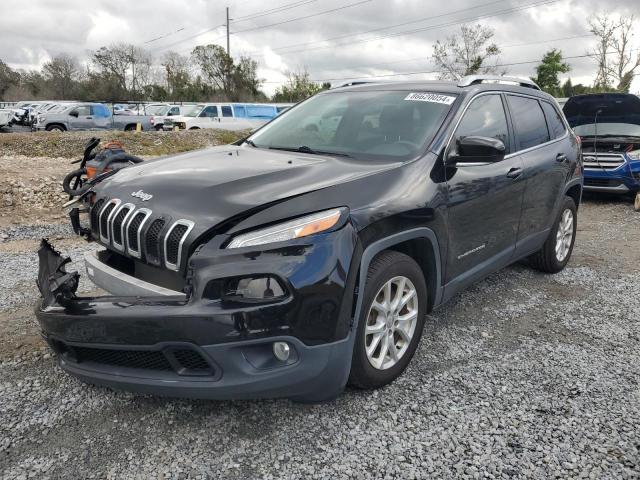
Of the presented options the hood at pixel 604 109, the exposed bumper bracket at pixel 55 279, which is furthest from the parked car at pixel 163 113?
the exposed bumper bracket at pixel 55 279

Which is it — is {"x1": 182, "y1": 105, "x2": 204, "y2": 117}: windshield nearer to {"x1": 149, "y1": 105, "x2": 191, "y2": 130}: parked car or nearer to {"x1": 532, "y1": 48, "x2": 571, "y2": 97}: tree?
{"x1": 149, "y1": 105, "x2": 191, "y2": 130}: parked car

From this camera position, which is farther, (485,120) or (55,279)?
(485,120)

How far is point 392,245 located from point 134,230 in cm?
131

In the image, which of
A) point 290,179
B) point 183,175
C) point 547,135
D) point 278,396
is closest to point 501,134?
point 547,135

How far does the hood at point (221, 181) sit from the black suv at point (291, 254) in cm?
1

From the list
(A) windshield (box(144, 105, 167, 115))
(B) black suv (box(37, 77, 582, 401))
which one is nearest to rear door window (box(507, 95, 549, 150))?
(B) black suv (box(37, 77, 582, 401))

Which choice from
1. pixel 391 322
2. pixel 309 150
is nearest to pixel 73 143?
pixel 309 150

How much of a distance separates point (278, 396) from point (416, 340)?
3.38ft

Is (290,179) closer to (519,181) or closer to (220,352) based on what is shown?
(220,352)

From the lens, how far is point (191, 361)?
2307 millimetres

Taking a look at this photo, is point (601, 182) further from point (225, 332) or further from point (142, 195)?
point (225, 332)

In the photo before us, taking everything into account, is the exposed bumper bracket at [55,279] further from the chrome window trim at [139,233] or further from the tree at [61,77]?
the tree at [61,77]

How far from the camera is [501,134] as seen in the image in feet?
12.8

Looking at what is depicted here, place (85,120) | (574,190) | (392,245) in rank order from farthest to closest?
1. (85,120)
2. (574,190)
3. (392,245)
